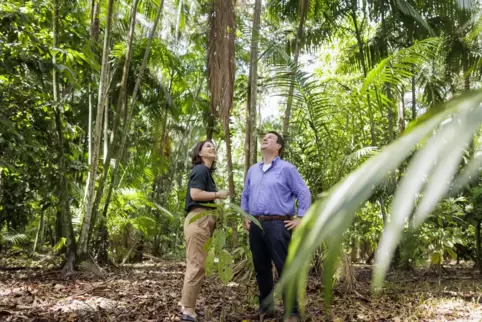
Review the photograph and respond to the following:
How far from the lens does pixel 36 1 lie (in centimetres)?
587

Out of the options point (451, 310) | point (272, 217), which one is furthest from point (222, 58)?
point (451, 310)

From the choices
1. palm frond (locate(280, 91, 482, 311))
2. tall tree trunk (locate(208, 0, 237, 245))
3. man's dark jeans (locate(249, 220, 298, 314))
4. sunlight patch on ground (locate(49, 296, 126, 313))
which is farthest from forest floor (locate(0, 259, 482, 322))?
palm frond (locate(280, 91, 482, 311))

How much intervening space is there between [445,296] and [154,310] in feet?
9.67

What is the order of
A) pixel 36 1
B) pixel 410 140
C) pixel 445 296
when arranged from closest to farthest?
pixel 410 140
pixel 445 296
pixel 36 1

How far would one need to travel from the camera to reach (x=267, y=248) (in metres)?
3.93

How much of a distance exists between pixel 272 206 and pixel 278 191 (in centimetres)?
13

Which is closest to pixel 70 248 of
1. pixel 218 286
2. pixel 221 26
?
pixel 218 286

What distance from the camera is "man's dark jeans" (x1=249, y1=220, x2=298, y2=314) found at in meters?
3.69

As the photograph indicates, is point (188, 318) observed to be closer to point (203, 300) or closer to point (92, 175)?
point (203, 300)

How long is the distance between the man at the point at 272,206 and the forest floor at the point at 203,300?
400 mm

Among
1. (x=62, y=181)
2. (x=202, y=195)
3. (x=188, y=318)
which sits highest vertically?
(x=62, y=181)

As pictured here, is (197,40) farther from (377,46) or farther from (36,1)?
(36,1)

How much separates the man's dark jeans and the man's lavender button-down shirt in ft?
0.38

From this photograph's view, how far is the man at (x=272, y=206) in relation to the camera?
12.1 ft
